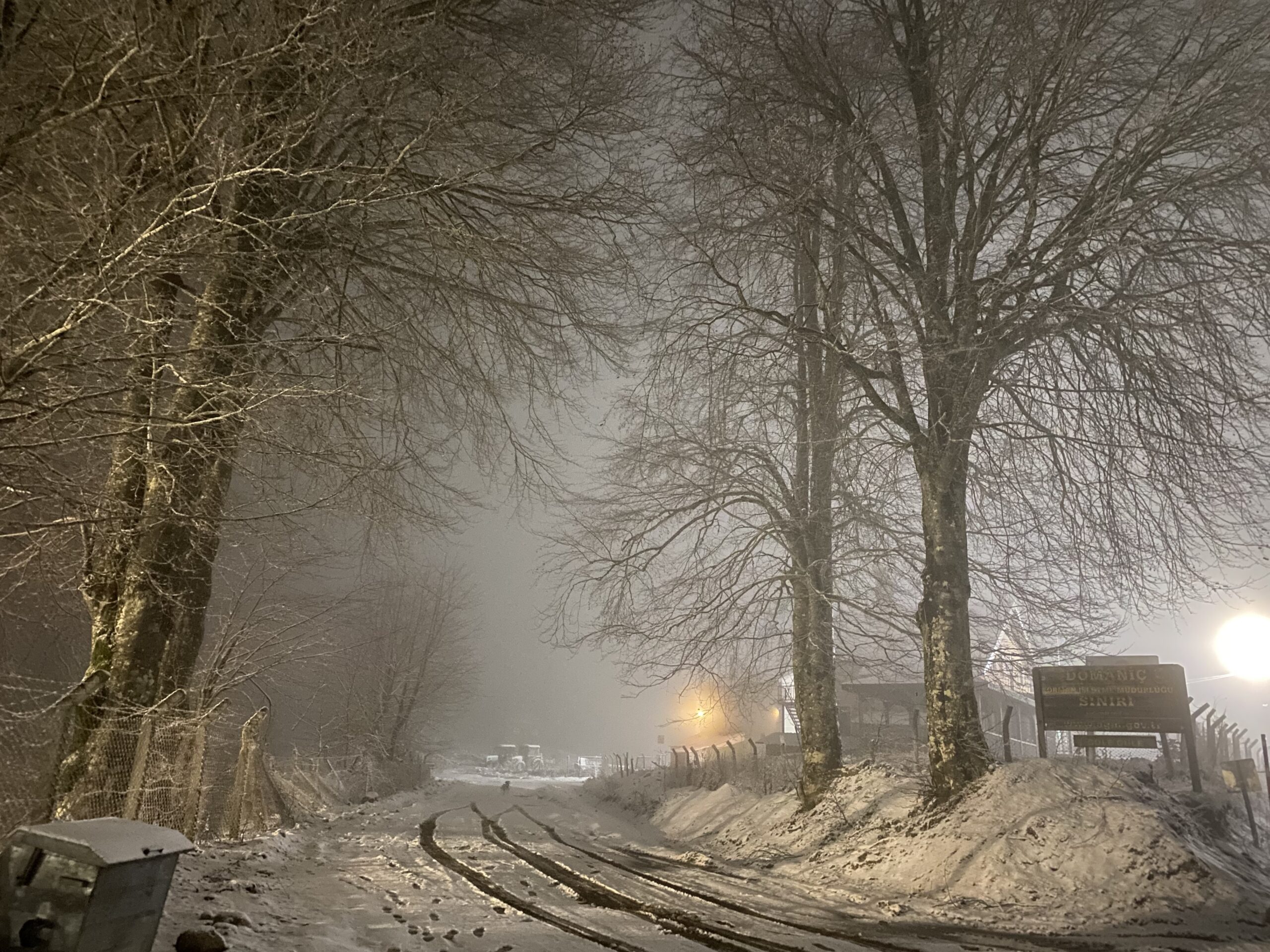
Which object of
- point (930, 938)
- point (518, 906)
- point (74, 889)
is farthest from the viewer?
point (518, 906)

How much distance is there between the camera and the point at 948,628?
952 cm

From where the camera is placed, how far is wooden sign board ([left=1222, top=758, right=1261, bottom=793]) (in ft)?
32.6

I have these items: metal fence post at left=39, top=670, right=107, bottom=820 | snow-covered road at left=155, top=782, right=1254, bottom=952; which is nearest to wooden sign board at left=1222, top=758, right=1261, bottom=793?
snow-covered road at left=155, top=782, right=1254, bottom=952

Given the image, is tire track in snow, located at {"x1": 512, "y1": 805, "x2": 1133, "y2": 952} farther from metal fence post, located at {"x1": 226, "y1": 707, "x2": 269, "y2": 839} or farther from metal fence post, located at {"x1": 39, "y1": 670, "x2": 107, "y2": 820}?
metal fence post, located at {"x1": 226, "y1": 707, "x2": 269, "y2": 839}

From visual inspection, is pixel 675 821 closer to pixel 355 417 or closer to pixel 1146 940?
pixel 1146 940

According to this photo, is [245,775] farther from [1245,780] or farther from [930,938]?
[1245,780]

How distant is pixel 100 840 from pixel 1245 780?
12796 mm

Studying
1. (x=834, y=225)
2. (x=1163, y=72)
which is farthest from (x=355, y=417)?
(x=1163, y=72)

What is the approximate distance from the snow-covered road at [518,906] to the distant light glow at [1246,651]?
157ft

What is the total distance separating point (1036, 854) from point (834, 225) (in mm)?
8428

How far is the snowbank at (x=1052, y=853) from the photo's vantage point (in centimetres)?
696

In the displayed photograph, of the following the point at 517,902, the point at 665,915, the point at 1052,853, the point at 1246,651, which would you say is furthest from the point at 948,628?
the point at 1246,651

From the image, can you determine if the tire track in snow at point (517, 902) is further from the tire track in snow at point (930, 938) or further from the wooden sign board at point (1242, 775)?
the wooden sign board at point (1242, 775)

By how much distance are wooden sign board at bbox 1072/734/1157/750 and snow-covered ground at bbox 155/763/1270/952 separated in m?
1.26
